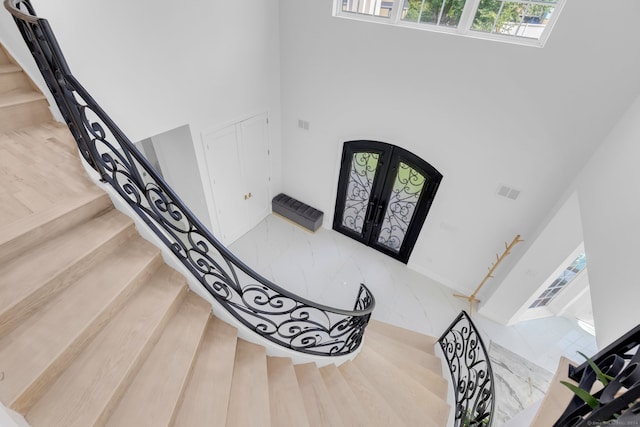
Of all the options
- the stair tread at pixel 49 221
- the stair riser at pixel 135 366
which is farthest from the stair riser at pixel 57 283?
the stair riser at pixel 135 366

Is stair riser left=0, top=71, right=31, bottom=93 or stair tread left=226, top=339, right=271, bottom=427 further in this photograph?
stair riser left=0, top=71, right=31, bottom=93

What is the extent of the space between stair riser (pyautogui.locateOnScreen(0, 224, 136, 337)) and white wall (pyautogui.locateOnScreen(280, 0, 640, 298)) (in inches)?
141

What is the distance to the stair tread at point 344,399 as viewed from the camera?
245 centimetres

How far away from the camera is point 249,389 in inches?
85.7

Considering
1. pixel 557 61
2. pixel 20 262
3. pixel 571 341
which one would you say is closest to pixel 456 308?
pixel 571 341

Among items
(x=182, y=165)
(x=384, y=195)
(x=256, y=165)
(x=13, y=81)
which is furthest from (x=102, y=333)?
(x=384, y=195)

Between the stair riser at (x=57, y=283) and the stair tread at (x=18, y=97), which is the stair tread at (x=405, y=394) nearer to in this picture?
the stair riser at (x=57, y=283)

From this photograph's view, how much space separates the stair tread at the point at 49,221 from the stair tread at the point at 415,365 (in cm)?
321

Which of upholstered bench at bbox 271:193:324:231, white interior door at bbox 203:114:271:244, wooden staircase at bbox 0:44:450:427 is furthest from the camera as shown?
upholstered bench at bbox 271:193:324:231

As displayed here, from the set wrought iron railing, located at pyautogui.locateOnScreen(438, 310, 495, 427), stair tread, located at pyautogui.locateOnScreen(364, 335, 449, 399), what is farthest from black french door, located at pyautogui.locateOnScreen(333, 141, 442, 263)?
stair tread, located at pyautogui.locateOnScreen(364, 335, 449, 399)

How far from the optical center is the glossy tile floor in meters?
4.32

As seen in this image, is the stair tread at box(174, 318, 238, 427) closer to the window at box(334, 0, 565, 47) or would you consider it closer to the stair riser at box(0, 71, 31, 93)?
the stair riser at box(0, 71, 31, 93)

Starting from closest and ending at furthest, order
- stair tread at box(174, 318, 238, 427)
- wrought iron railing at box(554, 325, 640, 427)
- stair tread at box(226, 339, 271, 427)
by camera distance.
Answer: wrought iron railing at box(554, 325, 640, 427) < stair tread at box(174, 318, 238, 427) < stair tread at box(226, 339, 271, 427)

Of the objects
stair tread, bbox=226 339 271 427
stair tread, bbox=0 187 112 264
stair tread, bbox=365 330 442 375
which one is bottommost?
stair tread, bbox=365 330 442 375
